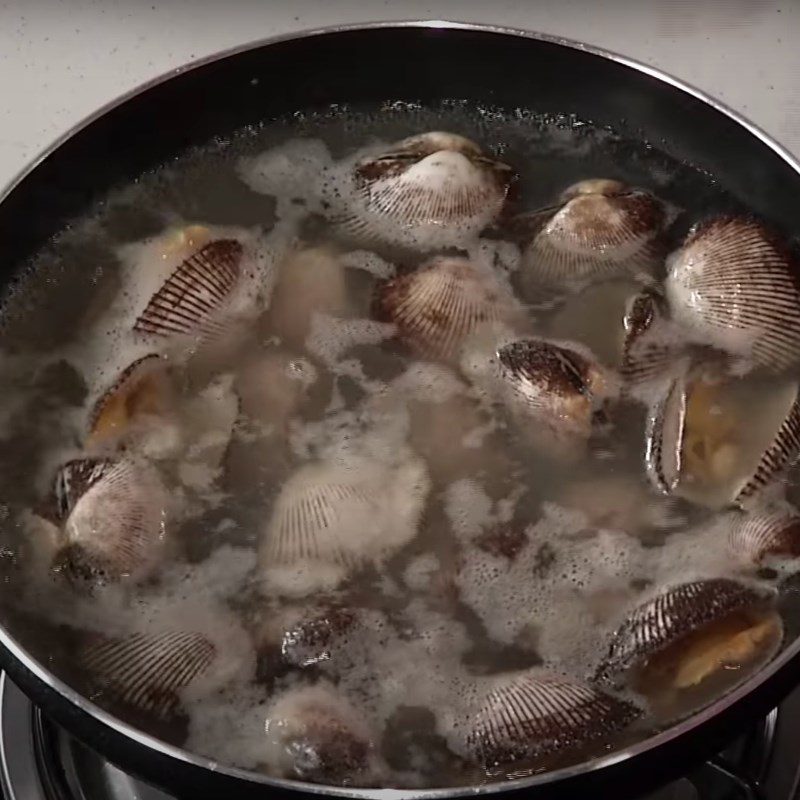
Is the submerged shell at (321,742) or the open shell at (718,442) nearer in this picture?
the submerged shell at (321,742)

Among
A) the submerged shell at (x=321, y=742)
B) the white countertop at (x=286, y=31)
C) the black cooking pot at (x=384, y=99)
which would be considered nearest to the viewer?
the submerged shell at (x=321, y=742)

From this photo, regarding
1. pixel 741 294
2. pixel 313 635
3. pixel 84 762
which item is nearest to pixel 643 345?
pixel 741 294

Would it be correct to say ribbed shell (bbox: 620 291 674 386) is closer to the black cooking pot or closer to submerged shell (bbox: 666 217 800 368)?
submerged shell (bbox: 666 217 800 368)

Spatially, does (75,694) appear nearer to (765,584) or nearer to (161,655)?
(161,655)

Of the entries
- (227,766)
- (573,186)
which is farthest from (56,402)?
(573,186)

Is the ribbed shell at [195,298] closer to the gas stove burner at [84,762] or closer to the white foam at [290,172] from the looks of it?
the white foam at [290,172]

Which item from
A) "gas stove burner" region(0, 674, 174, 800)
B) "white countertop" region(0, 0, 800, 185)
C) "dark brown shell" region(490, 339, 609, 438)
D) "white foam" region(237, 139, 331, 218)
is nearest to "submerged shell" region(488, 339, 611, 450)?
"dark brown shell" region(490, 339, 609, 438)

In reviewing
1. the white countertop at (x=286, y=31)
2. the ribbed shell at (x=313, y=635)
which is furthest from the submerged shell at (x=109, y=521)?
the white countertop at (x=286, y=31)
